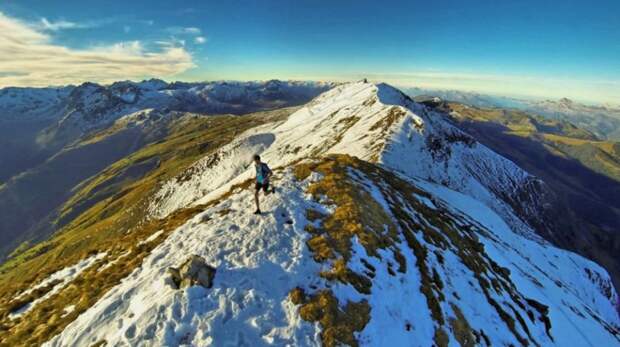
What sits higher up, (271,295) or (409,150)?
(271,295)

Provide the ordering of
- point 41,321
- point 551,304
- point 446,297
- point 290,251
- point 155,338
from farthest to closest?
point 551,304 → point 446,297 → point 290,251 → point 41,321 → point 155,338

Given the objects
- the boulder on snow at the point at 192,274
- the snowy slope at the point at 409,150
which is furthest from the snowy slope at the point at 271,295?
the snowy slope at the point at 409,150

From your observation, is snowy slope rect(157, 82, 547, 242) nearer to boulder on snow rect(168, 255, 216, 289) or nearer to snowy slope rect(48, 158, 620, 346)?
snowy slope rect(48, 158, 620, 346)

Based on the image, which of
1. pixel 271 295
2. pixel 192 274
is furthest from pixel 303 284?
pixel 192 274

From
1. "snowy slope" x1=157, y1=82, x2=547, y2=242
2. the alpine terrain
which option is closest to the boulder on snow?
the alpine terrain

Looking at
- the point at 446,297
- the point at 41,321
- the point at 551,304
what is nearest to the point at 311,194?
the point at 446,297

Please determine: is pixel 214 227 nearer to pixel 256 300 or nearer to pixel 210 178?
pixel 256 300

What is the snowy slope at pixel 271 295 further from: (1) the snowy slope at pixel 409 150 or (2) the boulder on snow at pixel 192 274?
(1) the snowy slope at pixel 409 150

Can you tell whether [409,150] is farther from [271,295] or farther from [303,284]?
[271,295]

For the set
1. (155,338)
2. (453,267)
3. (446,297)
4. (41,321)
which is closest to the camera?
(155,338)
